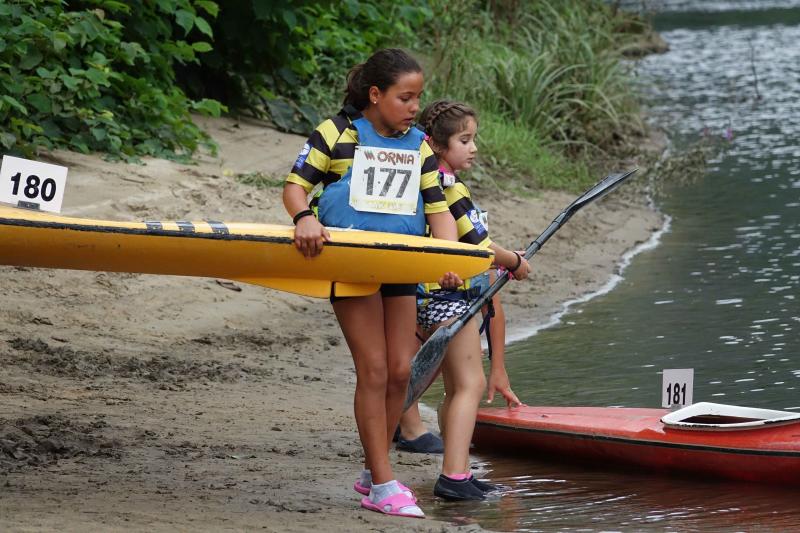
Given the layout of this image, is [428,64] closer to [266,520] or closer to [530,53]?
[530,53]

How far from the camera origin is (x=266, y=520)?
14.0ft

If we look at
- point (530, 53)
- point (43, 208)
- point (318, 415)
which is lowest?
point (318, 415)

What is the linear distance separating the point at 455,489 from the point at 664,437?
0.89 meters

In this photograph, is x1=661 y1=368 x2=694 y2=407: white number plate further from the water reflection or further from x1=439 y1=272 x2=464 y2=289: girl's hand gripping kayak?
x1=439 y1=272 x2=464 y2=289: girl's hand gripping kayak

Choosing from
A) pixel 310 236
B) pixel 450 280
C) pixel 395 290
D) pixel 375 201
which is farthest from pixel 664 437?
pixel 310 236

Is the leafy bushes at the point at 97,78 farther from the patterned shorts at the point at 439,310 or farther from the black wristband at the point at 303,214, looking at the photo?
the black wristband at the point at 303,214

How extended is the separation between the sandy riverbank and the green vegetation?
0.42 metres

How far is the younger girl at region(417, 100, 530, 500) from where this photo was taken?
4859 millimetres

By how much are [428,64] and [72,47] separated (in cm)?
438

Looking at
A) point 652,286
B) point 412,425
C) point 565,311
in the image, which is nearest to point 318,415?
point 412,425

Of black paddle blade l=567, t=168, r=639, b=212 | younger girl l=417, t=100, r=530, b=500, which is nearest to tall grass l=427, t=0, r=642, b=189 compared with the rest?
black paddle blade l=567, t=168, r=639, b=212

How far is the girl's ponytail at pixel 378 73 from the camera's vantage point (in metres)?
4.45

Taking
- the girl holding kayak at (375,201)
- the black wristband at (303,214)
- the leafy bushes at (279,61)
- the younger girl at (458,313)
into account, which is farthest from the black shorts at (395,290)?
the leafy bushes at (279,61)

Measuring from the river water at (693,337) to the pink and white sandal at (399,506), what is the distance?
0.70 ft
